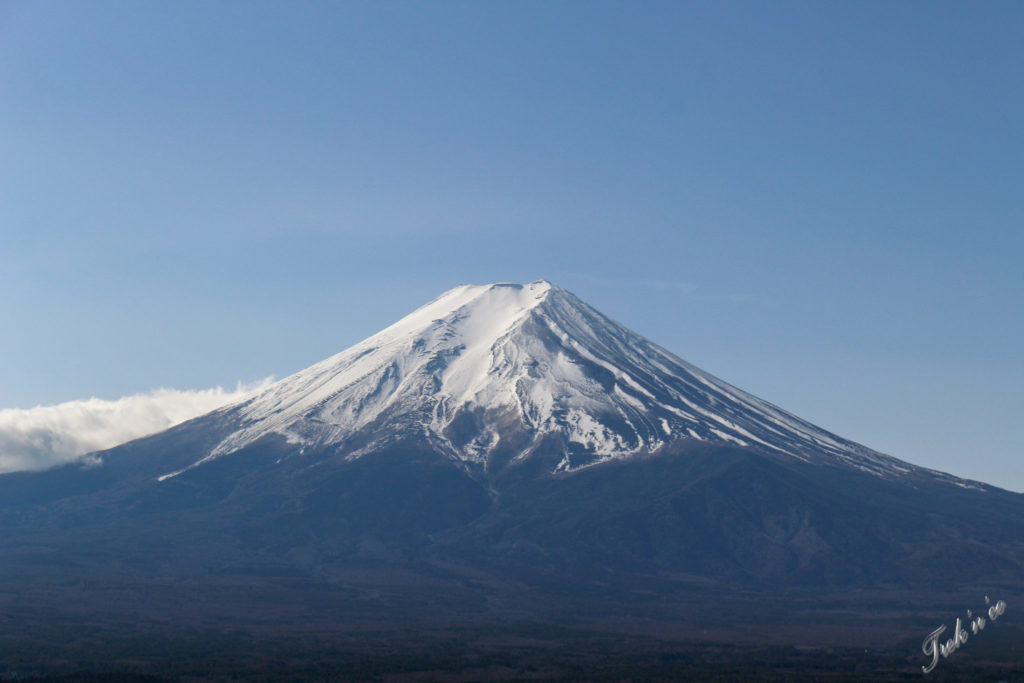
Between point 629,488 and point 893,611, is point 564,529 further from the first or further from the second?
point 893,611
